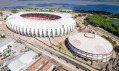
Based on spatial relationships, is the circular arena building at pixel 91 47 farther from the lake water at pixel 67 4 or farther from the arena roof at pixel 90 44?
the lake water at pixel 67 4

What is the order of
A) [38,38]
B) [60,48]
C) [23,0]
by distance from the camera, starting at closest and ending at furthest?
[60,48] < [38,38] < [23,0]

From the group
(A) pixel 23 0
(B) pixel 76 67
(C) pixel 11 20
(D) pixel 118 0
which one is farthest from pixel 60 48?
(D) pixel 118 0

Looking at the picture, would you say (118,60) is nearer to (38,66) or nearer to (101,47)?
(101,47)

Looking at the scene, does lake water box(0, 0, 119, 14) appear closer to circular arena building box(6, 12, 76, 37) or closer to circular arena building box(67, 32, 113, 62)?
circular arena building box(6, 12, 76, 37)

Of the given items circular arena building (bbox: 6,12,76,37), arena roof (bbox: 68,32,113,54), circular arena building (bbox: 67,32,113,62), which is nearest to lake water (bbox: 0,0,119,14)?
circular arena building (bbox: 6,12,76,37)

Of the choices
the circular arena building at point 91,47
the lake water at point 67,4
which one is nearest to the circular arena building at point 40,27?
the circular arena building at point 91,47

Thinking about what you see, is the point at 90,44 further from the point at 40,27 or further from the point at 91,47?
the point at 40,27

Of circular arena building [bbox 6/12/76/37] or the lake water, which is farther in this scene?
the lake water
